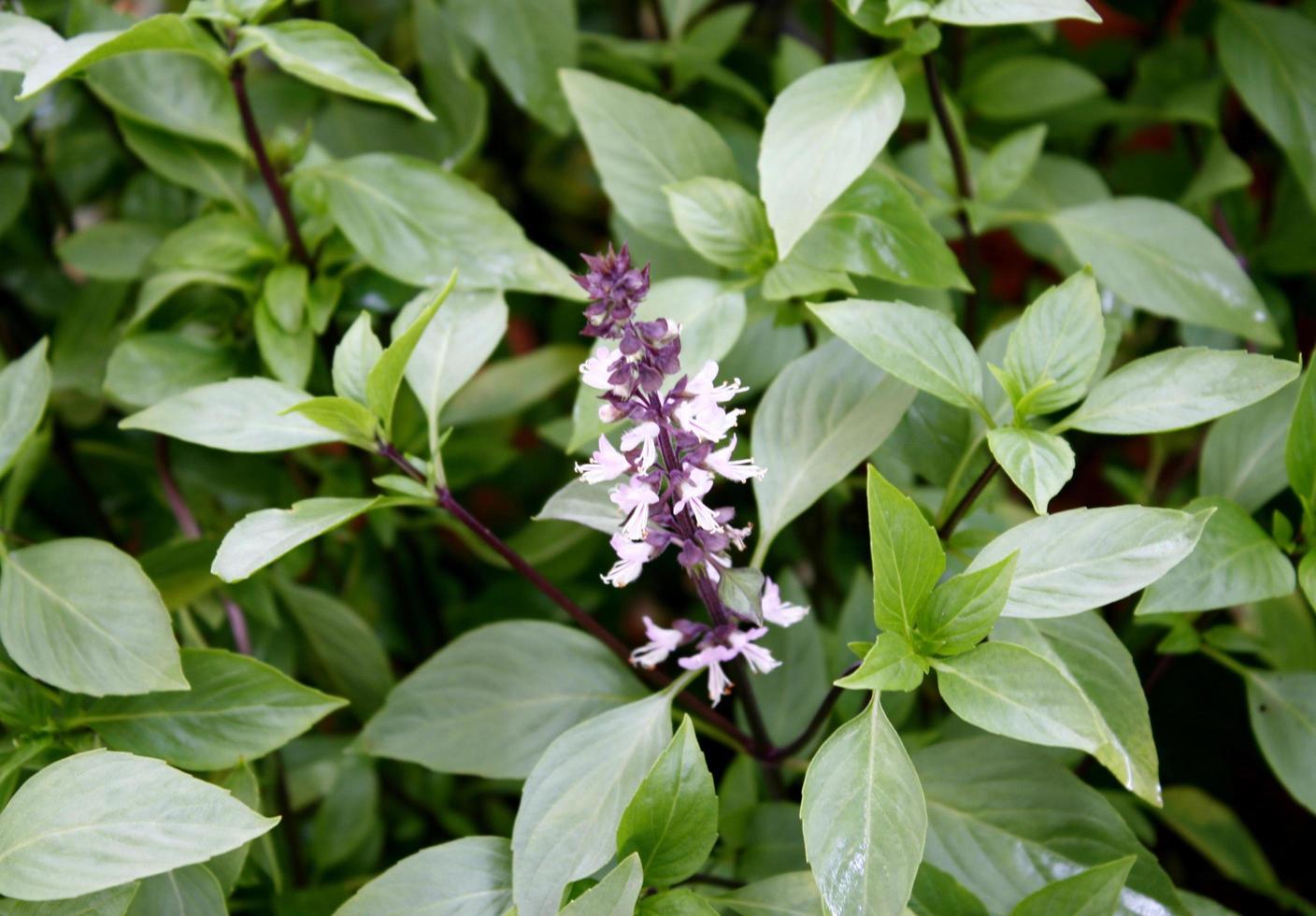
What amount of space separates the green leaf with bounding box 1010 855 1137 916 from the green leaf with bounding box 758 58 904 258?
281 mm

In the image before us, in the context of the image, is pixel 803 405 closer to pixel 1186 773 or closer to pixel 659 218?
pixel 659 218

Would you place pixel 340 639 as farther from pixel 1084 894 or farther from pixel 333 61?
pixel 1084 894

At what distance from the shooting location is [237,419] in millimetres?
506

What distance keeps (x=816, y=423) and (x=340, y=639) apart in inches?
13.8

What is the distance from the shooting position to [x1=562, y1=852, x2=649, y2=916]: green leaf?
40cm

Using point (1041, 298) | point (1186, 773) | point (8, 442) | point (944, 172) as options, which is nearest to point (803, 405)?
point (1041, 298)

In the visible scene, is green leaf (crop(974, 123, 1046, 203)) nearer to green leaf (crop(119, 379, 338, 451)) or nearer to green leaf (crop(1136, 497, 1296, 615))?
green leaf (crop(1136, 497, 1296, 615))

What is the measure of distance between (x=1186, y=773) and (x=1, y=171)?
0.97 metres

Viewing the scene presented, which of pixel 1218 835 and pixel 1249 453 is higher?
pixel 1249 453

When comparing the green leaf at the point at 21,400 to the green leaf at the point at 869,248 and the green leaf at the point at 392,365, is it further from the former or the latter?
the green leaf at the point at 869,248

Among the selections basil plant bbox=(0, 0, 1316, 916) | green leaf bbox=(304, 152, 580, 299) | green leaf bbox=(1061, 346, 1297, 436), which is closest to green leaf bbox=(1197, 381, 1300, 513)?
basil plant bbox=(0, 0, 1316, 916)

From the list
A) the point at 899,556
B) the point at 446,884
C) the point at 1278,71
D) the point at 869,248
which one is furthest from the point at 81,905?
the point at 1278,71

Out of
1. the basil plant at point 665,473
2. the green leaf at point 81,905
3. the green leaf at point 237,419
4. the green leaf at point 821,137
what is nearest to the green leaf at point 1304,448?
the basil plant at point 665,473

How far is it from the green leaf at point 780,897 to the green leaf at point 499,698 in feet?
0.38
